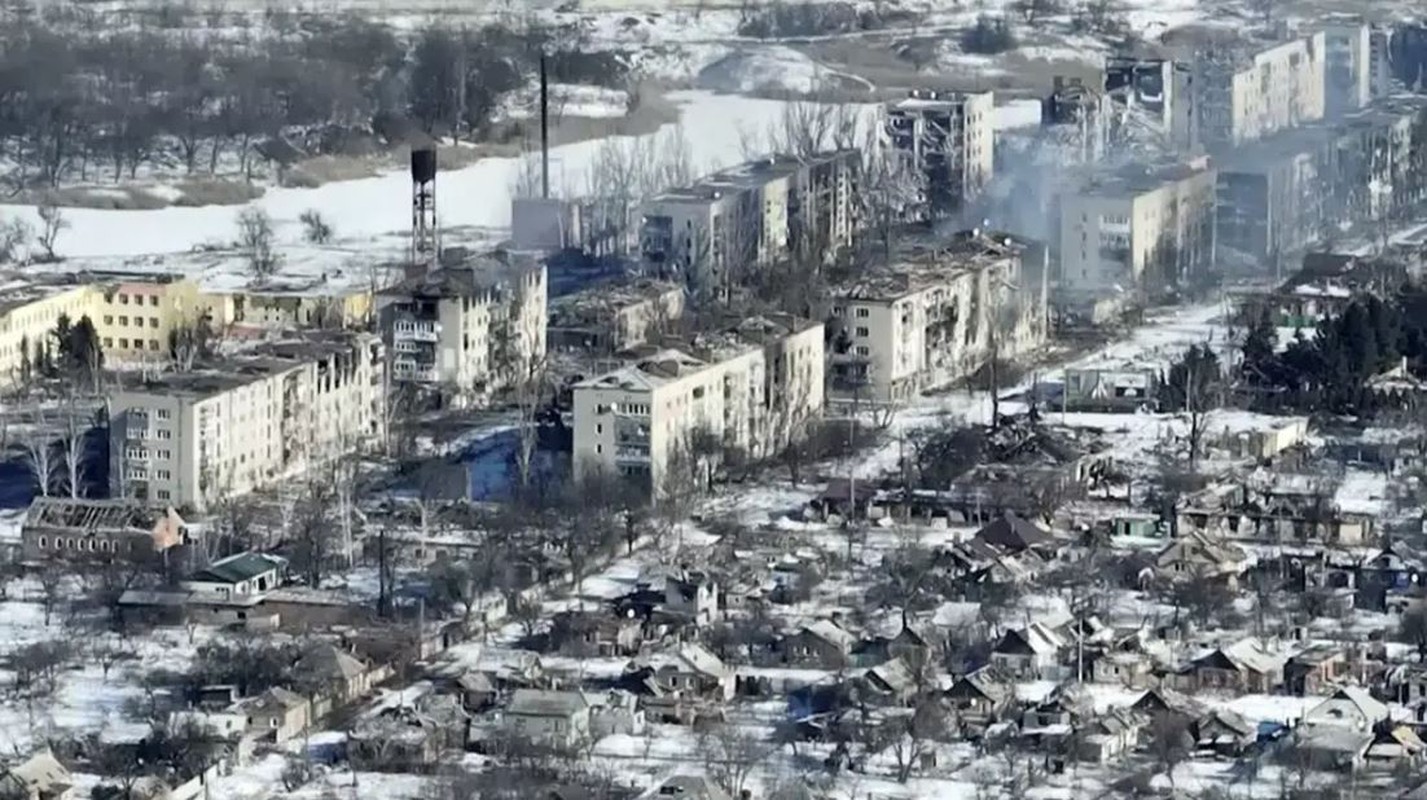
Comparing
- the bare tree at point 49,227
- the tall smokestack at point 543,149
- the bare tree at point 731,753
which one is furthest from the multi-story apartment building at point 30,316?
the bare tree at point 731,753

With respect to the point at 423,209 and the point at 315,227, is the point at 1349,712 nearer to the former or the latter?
the point at 423,209

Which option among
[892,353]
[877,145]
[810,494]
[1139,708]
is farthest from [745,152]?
[1139,708]

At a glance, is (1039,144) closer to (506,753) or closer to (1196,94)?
(1196,94)

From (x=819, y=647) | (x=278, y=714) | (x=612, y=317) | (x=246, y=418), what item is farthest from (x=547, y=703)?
(x=612, y=317)

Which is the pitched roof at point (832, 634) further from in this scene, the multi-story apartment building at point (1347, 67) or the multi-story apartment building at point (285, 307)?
the multi-story apartment building at point (1347, 67)

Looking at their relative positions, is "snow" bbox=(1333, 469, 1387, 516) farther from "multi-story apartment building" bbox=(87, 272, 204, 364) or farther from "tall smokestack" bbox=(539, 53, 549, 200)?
"tall smokestack" bbox=(539, 53, 549, 200)

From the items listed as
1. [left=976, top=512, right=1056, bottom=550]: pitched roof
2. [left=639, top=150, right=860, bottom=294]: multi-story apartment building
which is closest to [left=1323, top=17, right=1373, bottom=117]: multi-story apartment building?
[left=639, top=150, right=860, bottom=294]: multi-story apartment building
